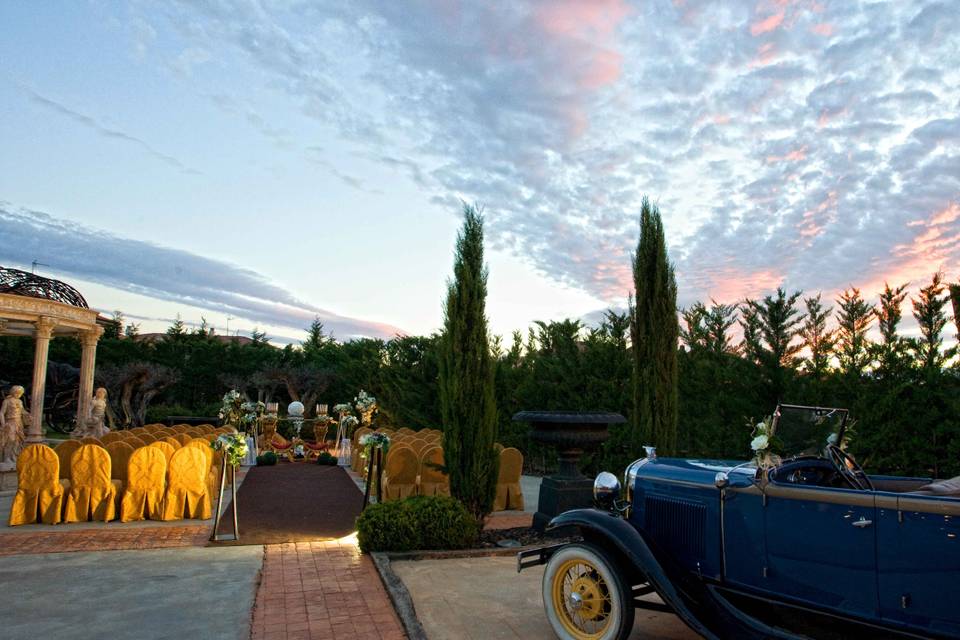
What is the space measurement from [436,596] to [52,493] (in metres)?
5.44

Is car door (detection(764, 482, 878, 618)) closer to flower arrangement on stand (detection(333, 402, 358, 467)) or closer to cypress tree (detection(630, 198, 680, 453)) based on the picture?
cypress tree (detection(630, 198, 680, 453))

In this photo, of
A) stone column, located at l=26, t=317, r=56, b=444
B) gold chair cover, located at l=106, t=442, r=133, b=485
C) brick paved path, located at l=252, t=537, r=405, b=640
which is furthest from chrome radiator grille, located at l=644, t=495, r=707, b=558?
stone column, located at l=26, t=317, r=56, b=444

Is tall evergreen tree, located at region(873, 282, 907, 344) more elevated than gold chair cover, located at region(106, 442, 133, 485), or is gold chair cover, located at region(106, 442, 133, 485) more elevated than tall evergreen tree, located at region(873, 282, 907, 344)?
tall evergreen tree, located at region(873, 282, 907, 344)

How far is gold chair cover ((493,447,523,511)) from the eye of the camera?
28.7ft

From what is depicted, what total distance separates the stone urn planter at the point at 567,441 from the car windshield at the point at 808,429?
3624 millimetres

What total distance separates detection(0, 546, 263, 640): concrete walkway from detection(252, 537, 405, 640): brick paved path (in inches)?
5.5

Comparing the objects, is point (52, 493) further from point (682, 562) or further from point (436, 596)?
point (682, 562)

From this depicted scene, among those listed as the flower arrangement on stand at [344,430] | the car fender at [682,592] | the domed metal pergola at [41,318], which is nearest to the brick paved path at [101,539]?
the car fender at [682,592]

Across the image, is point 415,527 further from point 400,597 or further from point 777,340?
point 777,340

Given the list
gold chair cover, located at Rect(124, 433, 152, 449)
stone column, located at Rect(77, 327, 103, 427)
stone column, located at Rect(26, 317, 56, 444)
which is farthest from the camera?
stone column, located at Rect(77, 327, 103, 427)

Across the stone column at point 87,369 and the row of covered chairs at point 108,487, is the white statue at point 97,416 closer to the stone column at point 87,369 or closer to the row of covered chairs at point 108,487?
the stone column at point 87,369

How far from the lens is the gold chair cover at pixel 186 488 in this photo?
761 cm

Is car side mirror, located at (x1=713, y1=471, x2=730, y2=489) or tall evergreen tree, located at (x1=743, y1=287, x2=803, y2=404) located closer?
car side mirror, located at (x1=713, y1=471, x2=730, y2=489)

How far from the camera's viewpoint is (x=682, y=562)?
3635 mm
